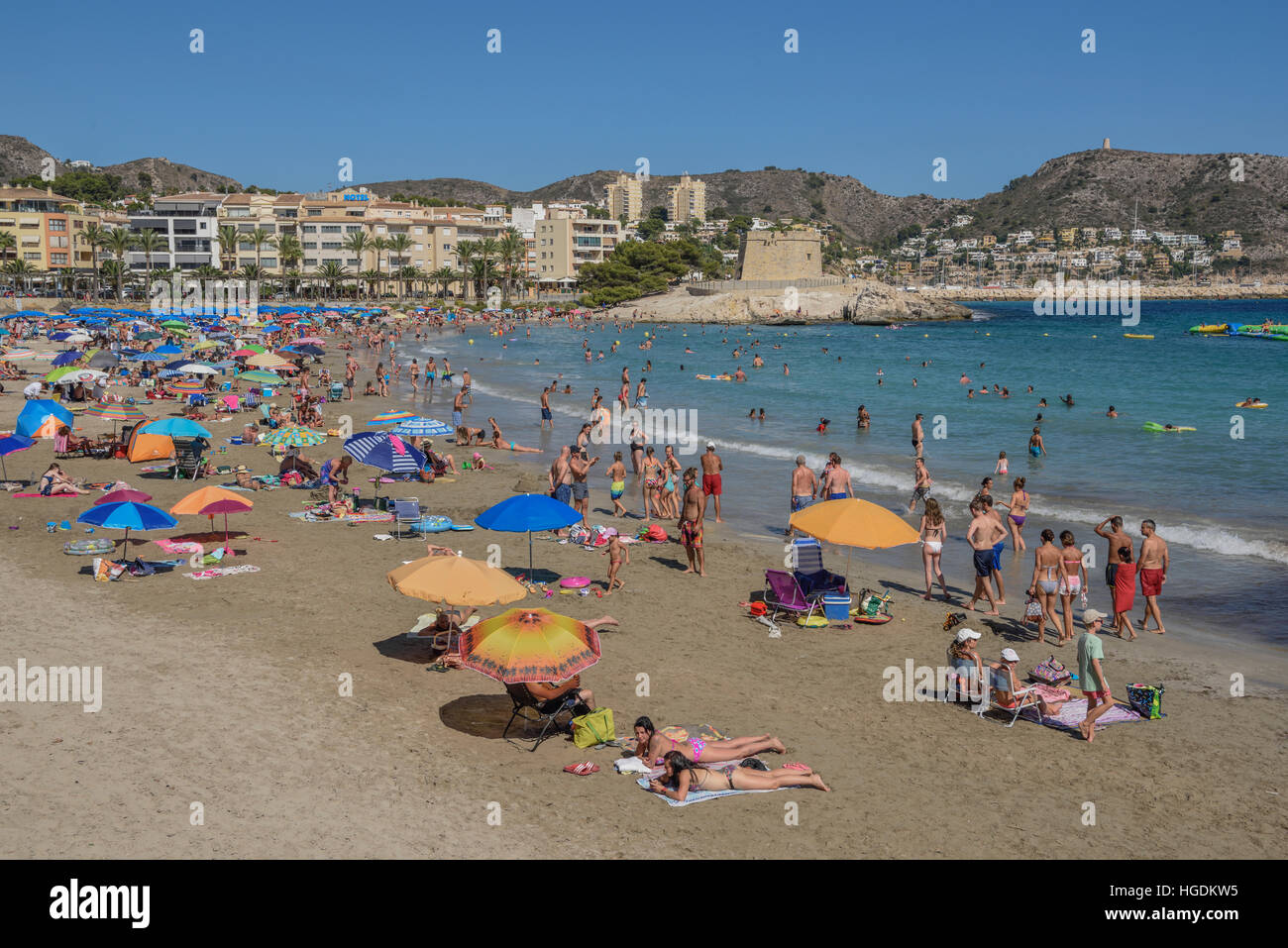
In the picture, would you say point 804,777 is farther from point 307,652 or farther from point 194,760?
point 307,652

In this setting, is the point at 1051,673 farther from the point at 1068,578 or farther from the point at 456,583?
the point at 456,583

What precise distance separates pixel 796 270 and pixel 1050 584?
112662mm

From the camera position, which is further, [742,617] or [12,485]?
[12,485]

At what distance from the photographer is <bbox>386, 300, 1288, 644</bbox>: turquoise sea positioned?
16.0 m

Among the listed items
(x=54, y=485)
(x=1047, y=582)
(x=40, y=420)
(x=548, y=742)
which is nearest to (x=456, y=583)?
(x=548, y=742)

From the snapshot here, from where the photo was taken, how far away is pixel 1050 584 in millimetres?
11125

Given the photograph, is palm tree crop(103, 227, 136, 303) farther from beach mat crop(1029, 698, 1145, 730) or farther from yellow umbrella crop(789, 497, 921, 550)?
beach mat crop(1029, 698, 1145, 730)

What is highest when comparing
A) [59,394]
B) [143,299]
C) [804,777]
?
[143,299]

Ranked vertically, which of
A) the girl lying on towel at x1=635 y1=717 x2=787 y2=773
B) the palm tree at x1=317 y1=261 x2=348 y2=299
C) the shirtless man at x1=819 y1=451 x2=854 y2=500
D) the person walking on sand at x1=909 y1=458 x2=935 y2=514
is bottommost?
the girl lying on towel at x1=635 y1=717 x2=787 y2=773

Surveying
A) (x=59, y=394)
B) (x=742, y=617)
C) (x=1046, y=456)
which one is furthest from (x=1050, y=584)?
(x=59, y=394)

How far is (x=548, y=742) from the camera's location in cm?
831

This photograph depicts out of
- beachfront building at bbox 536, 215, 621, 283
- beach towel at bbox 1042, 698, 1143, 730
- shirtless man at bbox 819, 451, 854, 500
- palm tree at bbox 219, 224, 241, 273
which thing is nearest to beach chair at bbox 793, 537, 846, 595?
beach towel at bbox 1042, 698, 1143, 730

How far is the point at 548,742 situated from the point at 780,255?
115989 millimetres

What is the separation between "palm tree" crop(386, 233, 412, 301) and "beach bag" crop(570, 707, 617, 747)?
105 meters
